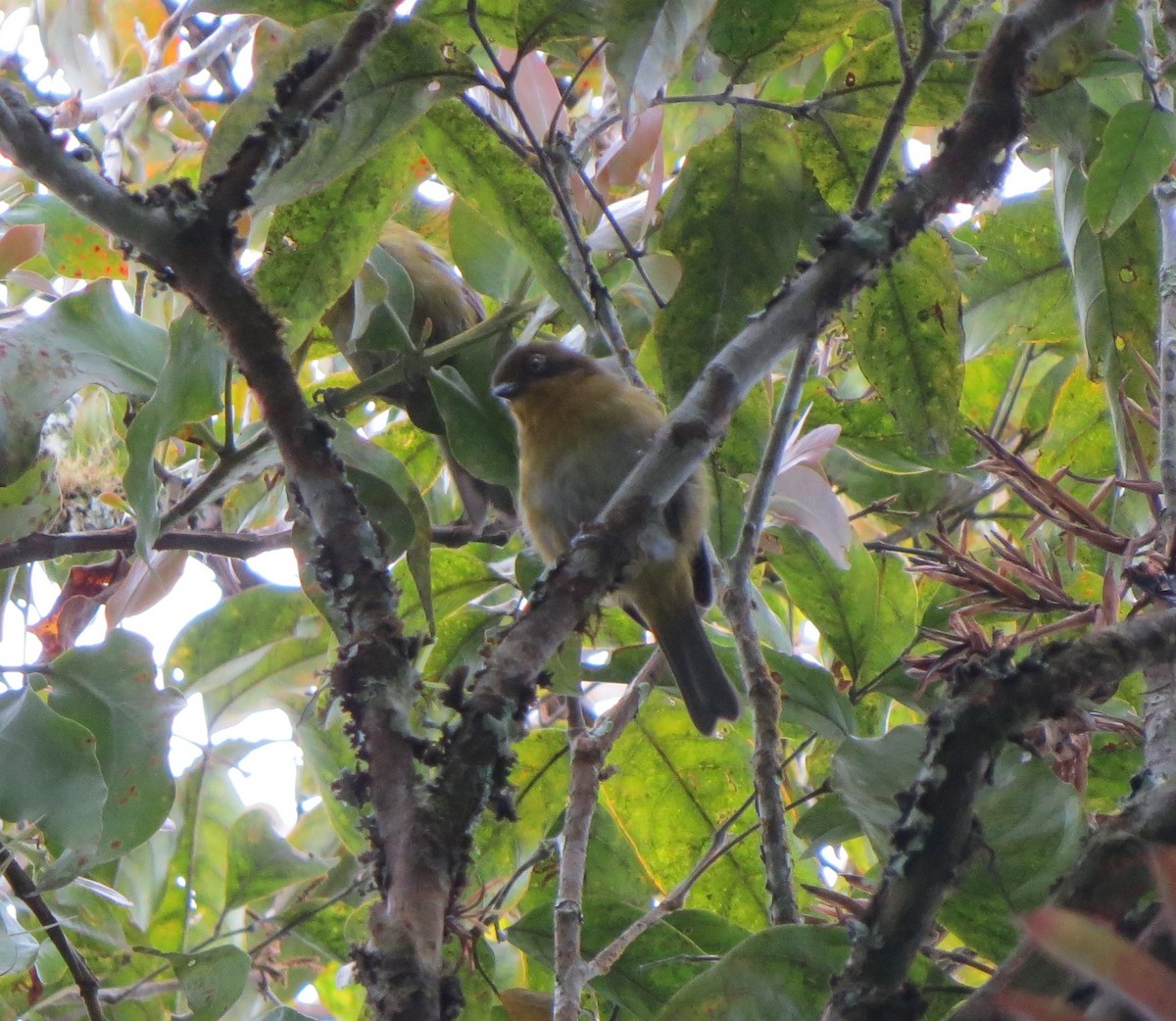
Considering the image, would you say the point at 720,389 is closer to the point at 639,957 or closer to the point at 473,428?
the point at 473,428

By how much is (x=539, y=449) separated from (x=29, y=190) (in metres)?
1.48

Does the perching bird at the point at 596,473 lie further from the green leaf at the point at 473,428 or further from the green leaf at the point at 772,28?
the green leaf at the point at 772,28

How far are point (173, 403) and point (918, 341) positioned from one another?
1.10 metres

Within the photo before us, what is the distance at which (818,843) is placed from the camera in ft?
6.59

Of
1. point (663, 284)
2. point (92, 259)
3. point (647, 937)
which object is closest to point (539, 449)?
point (92, 259)

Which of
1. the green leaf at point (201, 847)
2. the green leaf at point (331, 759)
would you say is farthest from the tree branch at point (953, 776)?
the green leaf at point (201, 847)

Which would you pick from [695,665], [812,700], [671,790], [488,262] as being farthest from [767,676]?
[488,262]

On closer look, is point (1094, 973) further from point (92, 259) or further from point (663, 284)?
point (92, 259)

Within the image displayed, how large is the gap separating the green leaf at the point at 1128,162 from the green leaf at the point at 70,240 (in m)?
1.87

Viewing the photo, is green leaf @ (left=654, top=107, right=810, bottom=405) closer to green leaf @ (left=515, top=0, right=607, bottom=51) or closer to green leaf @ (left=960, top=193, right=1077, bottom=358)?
green leaf @ (left=515, top=0, right=607, bottom=51)

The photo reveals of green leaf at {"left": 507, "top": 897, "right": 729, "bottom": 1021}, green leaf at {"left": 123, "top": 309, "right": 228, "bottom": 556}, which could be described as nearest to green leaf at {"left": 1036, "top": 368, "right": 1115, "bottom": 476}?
green leaf at {"left": 507, "top": 897, "right": 729, "bottom": 1021}

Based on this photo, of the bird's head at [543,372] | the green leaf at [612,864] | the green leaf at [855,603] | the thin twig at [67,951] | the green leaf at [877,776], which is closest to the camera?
the green leaf at [877,776]

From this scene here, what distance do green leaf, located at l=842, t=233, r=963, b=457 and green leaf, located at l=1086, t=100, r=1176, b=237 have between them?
0.25 m

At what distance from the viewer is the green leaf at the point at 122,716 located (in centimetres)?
192
